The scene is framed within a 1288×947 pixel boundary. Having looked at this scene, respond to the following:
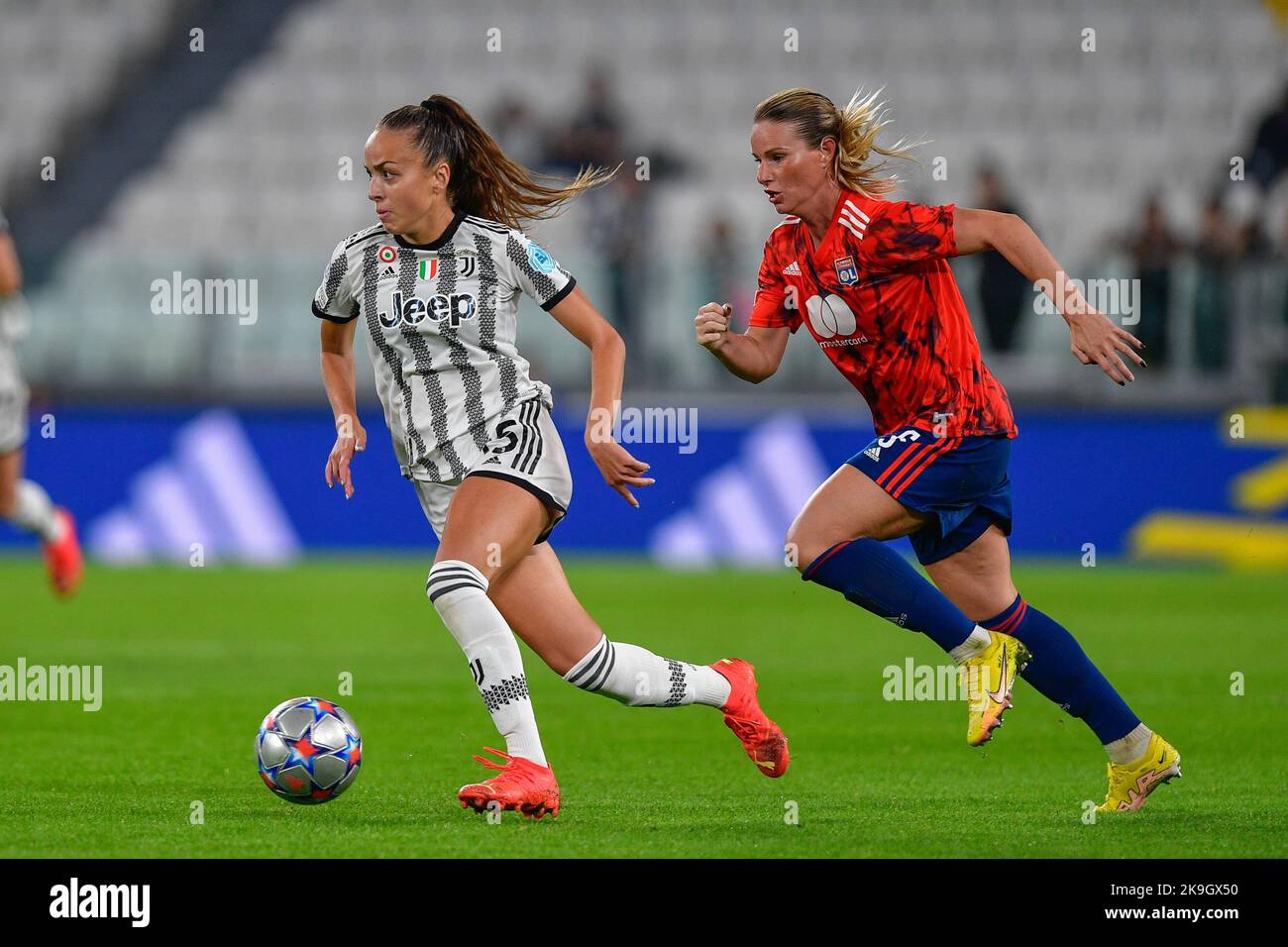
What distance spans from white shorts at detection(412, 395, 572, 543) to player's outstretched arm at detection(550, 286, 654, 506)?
7.9 inches

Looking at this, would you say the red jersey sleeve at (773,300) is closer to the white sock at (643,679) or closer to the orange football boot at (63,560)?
the white sock at (643,679)

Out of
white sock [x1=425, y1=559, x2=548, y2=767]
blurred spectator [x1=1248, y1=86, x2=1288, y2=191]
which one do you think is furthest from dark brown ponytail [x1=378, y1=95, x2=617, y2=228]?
blurred spectator [x1=1248, y1=86, x2=1288, y2=191]

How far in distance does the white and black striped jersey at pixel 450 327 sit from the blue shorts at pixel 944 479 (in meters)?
1.10

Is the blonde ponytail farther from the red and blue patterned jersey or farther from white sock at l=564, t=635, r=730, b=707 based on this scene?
white sock at l=564, t=635, r=730, b=707

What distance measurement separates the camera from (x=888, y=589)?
584cm

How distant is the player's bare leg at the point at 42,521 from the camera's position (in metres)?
9.68

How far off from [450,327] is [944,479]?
5.07 feet

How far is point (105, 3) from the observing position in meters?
22.9

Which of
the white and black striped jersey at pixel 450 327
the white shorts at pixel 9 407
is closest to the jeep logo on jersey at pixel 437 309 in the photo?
the white and black striped jersey at pixel 450 327

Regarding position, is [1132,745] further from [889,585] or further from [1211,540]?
[1211,540]

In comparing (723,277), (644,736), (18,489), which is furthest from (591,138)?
(644,736)

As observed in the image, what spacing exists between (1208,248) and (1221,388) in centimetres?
122

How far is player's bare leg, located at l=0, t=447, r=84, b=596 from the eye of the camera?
9680 mm

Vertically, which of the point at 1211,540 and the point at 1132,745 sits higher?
the point at 1211,540
